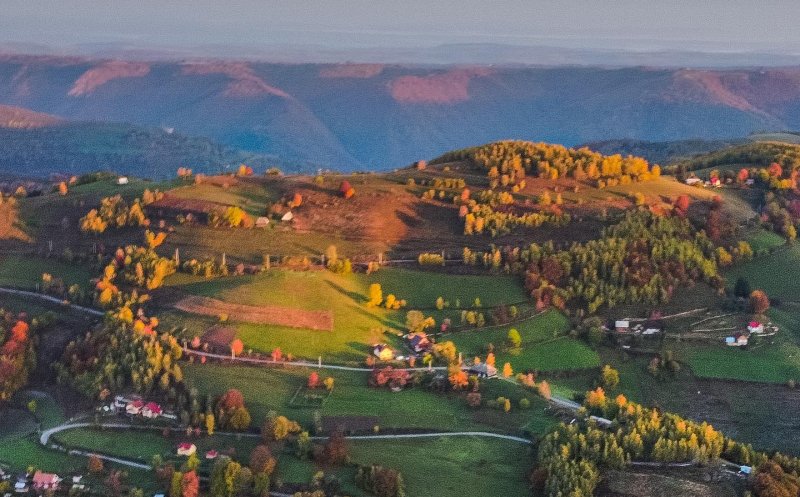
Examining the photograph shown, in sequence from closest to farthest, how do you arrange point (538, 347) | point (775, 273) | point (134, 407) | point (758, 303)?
point (134, 407) < point (538, 347) < point (758, 303) < point (775, 273)

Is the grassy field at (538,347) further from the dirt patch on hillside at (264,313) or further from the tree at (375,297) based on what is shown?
the dirt patch on hillside at (264,313)

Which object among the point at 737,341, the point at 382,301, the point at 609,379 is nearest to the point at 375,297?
the point at 382,301

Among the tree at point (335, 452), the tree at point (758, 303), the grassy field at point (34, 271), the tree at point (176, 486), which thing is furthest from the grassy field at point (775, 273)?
the grassy field at point (34, 271)

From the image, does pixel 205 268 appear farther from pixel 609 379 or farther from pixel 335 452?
pixel 609 379

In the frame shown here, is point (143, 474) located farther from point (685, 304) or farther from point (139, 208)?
point (685, 304)

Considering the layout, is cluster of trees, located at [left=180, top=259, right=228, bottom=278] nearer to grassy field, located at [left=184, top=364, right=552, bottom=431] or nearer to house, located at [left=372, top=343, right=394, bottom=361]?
grassy field, located at [left=184, top=364, right=552, bottom=431]

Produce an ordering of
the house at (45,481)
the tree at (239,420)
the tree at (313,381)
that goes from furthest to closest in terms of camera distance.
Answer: the tree at (313,381)
the tree at (239,420)
the house at (45,481)

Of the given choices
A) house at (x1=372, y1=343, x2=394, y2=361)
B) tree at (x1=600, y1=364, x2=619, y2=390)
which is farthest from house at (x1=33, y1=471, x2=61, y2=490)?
tree at (x1=600, y1=364, x2=619, y2=390)
